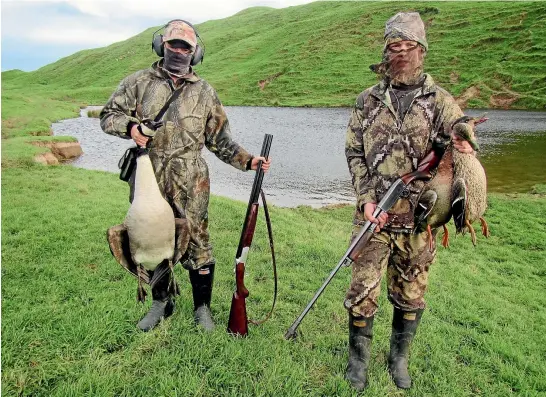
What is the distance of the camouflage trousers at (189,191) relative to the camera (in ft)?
13.3

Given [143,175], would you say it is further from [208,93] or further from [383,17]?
[383,17]

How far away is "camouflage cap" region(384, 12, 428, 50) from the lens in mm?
3519

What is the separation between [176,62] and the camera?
4004mm

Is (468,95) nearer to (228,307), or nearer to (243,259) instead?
(228,307)

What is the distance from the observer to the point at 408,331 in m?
4.07

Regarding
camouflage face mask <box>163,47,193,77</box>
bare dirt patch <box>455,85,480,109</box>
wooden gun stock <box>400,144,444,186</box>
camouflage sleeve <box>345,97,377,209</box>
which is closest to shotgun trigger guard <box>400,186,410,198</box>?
wooden gun stock <box>400,144,444,186</box>

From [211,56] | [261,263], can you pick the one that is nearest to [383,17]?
[211,56]

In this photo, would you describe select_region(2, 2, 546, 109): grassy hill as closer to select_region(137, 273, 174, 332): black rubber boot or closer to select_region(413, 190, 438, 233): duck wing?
select_region(413, 190, 438, 233): duck wing

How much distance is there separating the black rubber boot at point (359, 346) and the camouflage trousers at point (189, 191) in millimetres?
1745

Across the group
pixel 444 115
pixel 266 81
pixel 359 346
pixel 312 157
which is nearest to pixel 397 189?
pixel 444 115

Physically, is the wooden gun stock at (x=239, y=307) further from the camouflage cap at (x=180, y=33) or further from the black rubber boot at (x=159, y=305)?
the camouflage cap at (x=180, y=33)

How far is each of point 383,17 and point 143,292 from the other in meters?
100

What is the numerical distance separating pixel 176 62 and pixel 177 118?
1.84ft

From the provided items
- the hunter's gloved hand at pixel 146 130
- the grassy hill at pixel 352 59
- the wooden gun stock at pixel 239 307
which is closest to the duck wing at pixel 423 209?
the wooden gun stock at pixel 239 307
